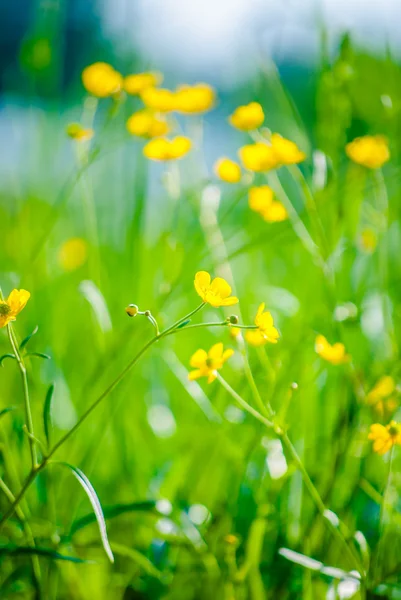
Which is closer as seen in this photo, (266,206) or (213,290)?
(213,290)

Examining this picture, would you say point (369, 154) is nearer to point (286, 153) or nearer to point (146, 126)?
point (286, 153)

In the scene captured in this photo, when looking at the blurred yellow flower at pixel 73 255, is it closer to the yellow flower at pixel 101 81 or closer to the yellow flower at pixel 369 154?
the yellow flower at pixel 101 81

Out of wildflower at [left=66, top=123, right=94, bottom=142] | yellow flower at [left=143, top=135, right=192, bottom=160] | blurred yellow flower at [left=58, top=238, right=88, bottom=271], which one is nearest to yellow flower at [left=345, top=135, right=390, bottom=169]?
yellow flower at [left=143, top=135, right=192, bottom=160]

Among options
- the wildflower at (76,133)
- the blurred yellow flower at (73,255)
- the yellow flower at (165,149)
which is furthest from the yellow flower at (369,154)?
the blurred yellow flower at (73,255)

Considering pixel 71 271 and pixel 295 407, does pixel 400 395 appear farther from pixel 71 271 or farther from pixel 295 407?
pixel 71 271

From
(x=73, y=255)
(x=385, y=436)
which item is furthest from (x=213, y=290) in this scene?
(x=73, y=255)

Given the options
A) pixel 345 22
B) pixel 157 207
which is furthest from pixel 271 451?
pixel 157 207

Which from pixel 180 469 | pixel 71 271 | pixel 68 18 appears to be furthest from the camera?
pixel 68 18
